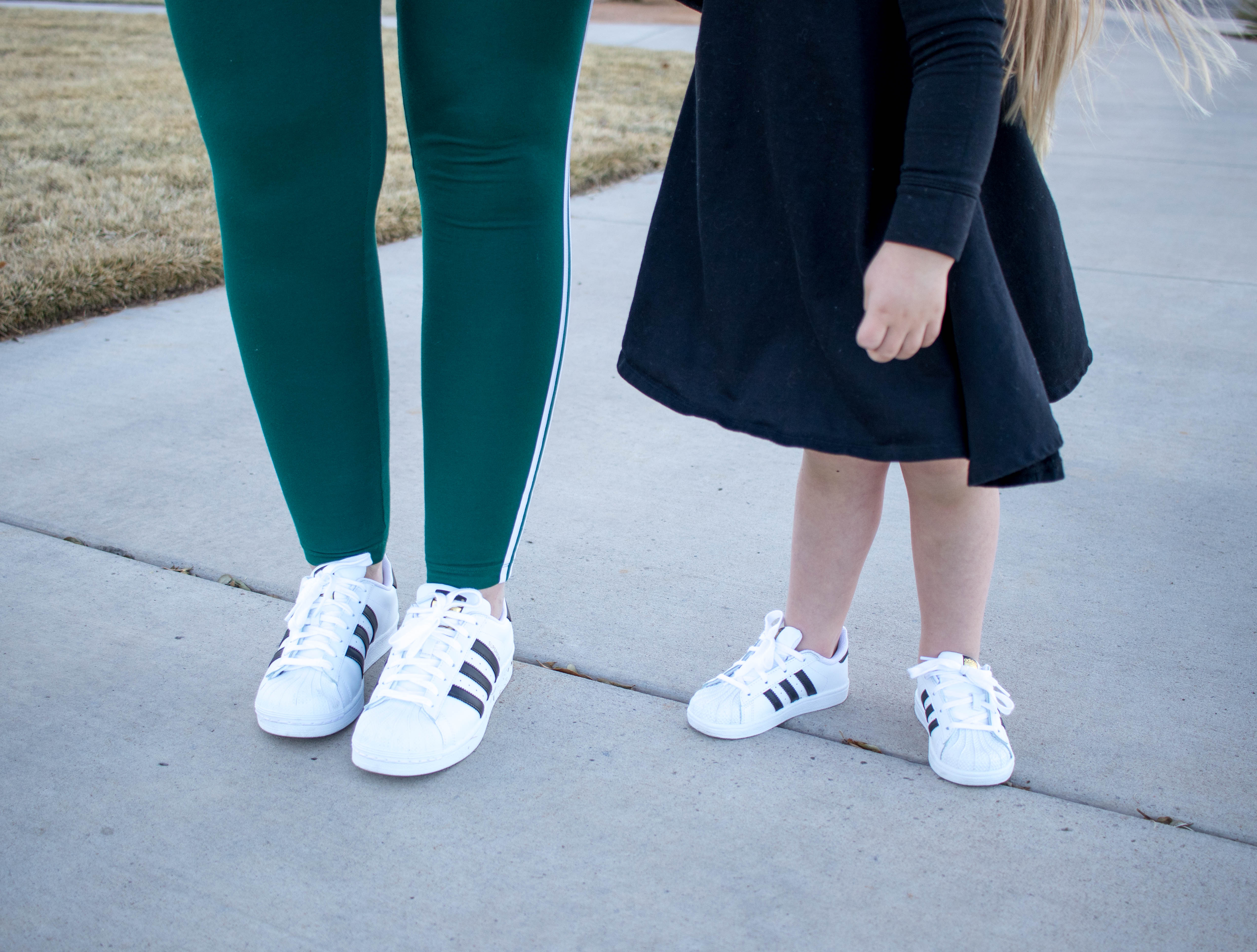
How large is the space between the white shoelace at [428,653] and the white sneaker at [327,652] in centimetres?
5

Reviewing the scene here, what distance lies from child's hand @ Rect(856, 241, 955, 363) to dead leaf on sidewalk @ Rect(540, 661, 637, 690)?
2.02 ft

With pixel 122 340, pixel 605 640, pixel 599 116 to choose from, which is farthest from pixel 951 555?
pixel 599 116

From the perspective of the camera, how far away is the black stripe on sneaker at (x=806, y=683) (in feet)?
4.64

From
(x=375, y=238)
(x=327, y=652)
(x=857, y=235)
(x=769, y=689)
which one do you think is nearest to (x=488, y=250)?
(x=375, y=238)

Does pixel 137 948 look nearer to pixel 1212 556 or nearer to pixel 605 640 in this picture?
pixel 605 640

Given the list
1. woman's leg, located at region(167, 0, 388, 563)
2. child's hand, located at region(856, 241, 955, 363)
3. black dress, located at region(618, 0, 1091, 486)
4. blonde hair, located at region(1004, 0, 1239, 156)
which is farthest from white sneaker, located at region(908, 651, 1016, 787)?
woman's leg, located at region(167, 0, 388, 563)

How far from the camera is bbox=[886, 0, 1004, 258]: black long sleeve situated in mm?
1016

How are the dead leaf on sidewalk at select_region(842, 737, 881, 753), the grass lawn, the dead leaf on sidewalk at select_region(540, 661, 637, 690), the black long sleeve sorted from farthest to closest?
the grass lawn < the dead leaf on sidewalk at select_region(540, 661, 637, 690) < the dead leaf on sidewalk at select_region(842, 737, 881, 753) < the black long sleeve

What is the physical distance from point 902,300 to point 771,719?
59 cm

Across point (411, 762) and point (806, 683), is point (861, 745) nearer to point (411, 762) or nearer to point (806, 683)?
point (806, 683)

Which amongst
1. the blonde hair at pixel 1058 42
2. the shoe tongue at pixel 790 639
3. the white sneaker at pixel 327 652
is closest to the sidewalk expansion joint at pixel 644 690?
the shoe tongue at pixel 790 639

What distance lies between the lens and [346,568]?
145 centimetres

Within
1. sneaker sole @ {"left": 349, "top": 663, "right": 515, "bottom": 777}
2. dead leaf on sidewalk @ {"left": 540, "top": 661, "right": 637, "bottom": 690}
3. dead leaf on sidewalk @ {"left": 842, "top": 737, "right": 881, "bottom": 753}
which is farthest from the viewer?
dead leaf on sidewalk @ {"left": 540, "top": 661, "right": 637, "bottom": 690}

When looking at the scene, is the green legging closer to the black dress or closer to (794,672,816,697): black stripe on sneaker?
the black dress
